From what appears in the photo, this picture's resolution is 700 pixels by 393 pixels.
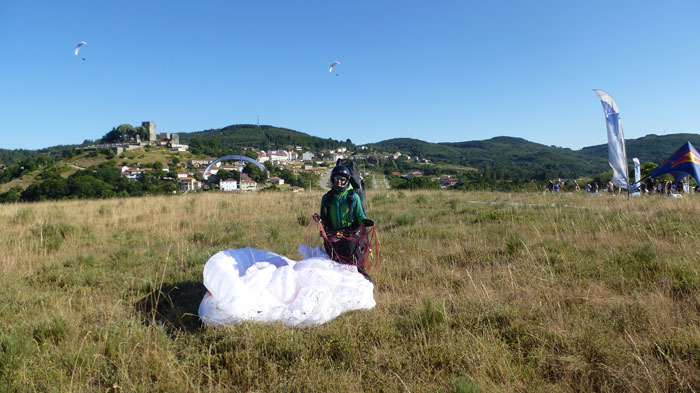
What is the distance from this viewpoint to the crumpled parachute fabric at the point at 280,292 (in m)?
3.06

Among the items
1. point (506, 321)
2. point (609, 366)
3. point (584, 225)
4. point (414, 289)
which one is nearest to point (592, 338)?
point (609, 366)

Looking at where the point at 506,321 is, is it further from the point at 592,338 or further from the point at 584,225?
the point at 584,225

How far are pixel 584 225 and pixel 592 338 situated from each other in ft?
14.6

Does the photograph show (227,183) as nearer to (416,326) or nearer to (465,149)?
(416,326)

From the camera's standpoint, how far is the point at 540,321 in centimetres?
301

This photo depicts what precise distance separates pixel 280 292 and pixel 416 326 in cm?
130

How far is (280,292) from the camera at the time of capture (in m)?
3.31

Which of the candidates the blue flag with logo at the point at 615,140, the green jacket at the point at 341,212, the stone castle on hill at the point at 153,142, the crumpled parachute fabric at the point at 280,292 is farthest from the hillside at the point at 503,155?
the crumpled parachute fabric at the point at 280,292

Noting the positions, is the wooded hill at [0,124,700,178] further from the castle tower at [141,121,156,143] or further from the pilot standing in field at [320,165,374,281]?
the pilot standing in field at [320,165,374,281]

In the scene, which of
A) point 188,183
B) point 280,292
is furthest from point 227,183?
point 280,292

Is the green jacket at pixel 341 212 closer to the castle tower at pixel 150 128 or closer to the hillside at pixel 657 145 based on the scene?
the hillside at pixel 657 145

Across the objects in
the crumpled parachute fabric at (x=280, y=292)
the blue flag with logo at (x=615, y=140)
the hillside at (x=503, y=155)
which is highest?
the hillside at (x=503, y=155)

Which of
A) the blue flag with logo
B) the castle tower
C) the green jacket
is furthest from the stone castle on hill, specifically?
the green jacket

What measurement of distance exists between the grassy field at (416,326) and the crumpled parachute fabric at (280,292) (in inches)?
5.0
